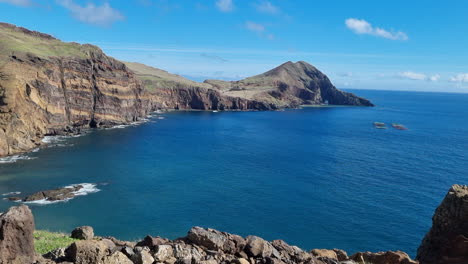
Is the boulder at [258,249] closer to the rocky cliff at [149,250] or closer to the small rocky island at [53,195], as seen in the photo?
the rocky cliff at [149,250]

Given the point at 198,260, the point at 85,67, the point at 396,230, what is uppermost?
the point at 85,67

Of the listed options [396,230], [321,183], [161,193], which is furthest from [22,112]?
→ [396,230]

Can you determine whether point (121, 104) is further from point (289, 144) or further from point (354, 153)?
point (354, 153)

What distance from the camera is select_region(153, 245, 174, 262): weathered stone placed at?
16688 millimetres

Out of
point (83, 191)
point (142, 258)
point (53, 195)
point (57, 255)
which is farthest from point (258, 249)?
point (83, 191)

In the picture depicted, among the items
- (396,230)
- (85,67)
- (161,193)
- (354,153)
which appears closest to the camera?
(396,230)

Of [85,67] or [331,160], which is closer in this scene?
[331,160]

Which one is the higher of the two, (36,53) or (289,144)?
(36,53)

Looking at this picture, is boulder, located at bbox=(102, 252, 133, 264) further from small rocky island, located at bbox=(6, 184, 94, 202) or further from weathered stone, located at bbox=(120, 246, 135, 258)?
small rocky island, located at bbox=(6, 184, 94, 202)

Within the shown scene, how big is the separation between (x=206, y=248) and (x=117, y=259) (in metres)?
4.92

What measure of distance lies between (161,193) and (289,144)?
70092 mm

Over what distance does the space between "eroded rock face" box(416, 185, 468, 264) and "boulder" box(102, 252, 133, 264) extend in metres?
20.2

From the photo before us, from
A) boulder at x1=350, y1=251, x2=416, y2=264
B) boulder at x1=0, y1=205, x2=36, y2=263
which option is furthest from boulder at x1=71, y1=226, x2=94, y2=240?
boulder at x1=350, y1=251, x2=416, y2=264

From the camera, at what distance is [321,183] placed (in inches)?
3228
